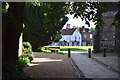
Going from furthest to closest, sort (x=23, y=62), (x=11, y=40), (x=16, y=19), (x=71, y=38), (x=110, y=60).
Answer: (x=71, y=38)
(x=110, y=60)
(x=23, y=62)
(x=11, y=40)
(x=16, y=19)

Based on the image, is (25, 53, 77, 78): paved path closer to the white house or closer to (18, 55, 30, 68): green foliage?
(18, 55, 30, 68): green foliage

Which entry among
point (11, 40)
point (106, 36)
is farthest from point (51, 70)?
point (106, 36)

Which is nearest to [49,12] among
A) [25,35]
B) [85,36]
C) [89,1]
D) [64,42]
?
[89,1]

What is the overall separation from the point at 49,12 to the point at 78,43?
242 ft

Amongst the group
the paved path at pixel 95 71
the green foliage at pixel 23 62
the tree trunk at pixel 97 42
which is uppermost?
the tree trunk at pixel 97 42

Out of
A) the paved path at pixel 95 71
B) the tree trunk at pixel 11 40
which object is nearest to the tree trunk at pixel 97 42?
the paved path at pixel 95 71

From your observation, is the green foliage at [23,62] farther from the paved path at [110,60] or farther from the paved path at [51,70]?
the paved path at [110,60]

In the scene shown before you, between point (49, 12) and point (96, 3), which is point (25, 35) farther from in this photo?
point (96, 3)

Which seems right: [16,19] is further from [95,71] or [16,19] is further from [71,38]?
[71,38]

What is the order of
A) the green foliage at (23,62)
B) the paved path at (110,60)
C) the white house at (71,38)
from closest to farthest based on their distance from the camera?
the green foliage at (23,62)
the paved path at (110,60)
the white house at (71,38)

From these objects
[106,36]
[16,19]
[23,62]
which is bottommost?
[23,62]

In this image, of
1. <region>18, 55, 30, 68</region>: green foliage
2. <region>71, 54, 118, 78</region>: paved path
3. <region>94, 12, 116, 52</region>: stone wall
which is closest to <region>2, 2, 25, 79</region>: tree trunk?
<region>18, 55, 30, 68</region>: green foliage

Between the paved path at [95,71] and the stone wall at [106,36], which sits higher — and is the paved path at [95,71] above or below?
below

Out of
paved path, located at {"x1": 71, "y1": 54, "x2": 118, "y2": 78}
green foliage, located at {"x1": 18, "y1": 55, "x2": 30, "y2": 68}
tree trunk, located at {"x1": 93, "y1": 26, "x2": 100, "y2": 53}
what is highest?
tree trunk, located at {"x1": 93, "y1": 26, "x2": 100, "y2": 53}
